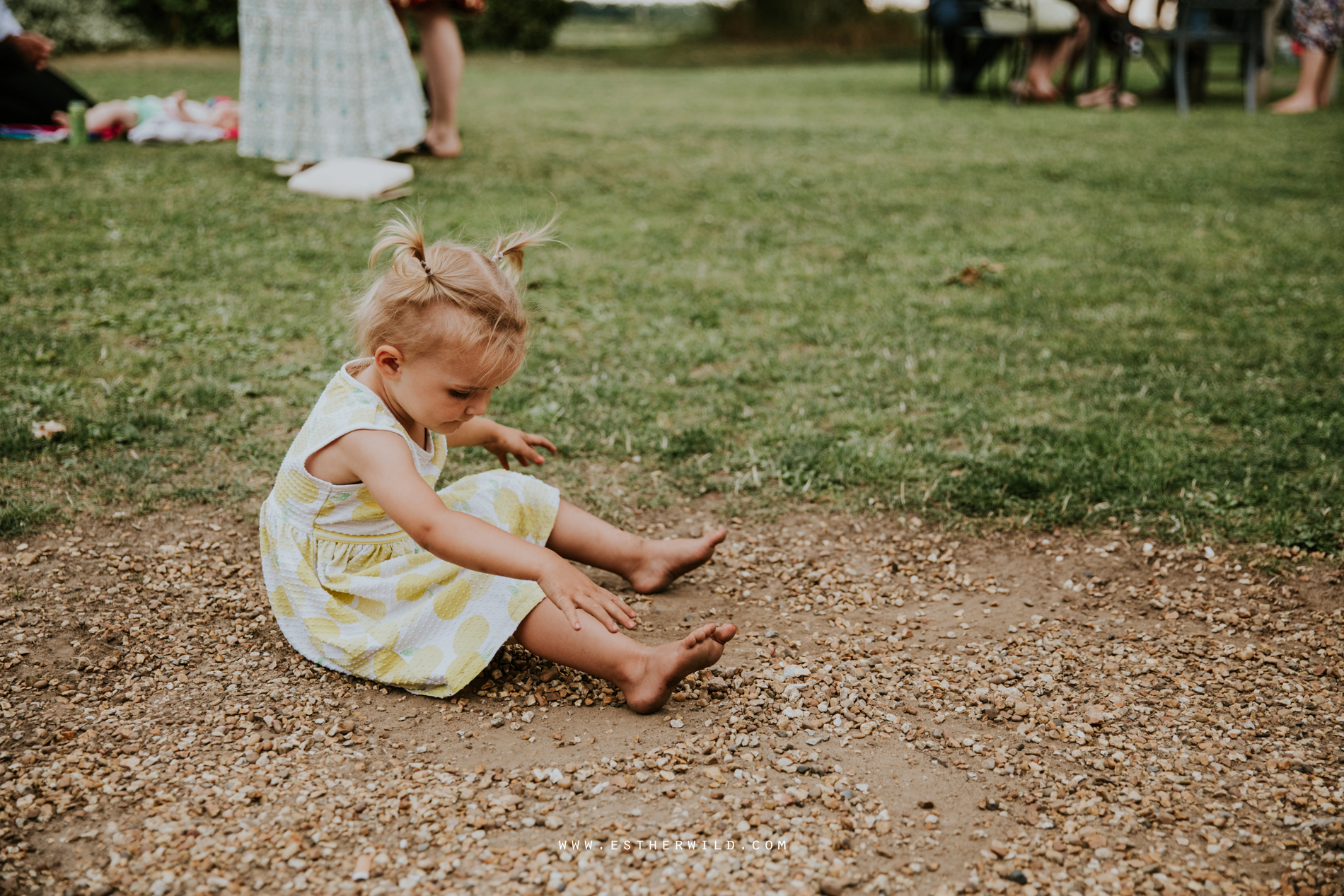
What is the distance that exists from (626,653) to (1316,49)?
11.8 m

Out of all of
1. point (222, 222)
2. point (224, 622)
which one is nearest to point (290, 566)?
point (224, 622)

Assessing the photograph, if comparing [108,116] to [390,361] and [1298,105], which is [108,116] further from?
[1298,105]

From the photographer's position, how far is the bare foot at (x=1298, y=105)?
10891 mm

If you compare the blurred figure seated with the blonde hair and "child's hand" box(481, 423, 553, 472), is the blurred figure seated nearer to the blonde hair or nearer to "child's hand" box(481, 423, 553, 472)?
"child's hand" box(481, 423, 553, 472)

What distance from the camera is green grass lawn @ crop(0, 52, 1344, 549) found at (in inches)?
139

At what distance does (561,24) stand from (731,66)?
4.70m

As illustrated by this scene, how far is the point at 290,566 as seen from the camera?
8.48 ft

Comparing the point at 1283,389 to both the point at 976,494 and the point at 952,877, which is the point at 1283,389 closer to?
the point at 976,494

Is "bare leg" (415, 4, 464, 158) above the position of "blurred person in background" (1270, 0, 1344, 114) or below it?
below

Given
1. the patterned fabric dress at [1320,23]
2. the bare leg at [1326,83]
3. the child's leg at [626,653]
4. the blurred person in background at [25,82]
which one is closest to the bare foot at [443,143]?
the blurred person in background at [25,82]

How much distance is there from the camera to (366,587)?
99.8 inches

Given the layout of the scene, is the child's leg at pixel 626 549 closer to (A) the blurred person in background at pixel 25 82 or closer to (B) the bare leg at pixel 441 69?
(B) the bare leg at pixel 441 69

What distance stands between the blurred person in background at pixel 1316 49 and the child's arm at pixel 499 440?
35.3 ft

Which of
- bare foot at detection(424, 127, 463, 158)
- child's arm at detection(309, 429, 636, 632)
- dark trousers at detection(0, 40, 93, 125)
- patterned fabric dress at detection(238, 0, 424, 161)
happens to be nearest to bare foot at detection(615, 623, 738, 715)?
child's arm at detection(309, 429, 636, 632)
